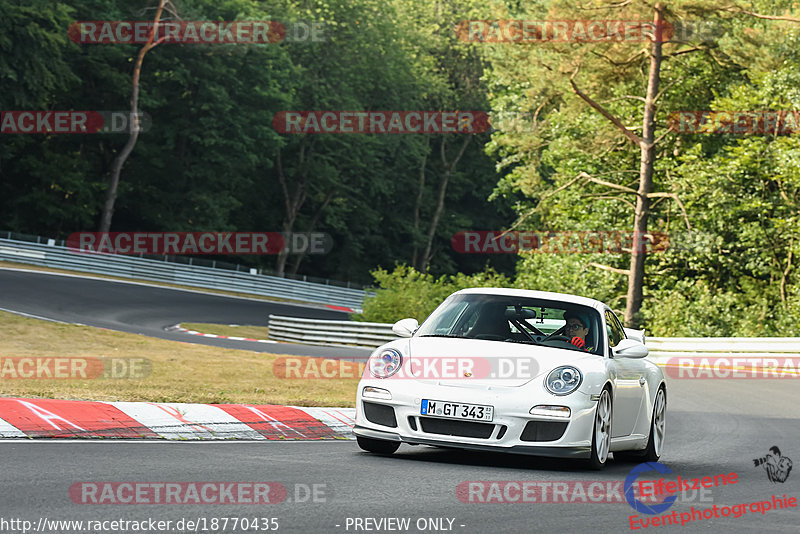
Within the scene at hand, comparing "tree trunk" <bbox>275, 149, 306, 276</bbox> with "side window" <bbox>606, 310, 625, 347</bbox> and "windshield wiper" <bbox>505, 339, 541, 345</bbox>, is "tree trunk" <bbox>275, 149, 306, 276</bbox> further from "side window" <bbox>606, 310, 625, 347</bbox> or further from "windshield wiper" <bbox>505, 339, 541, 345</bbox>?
"windshield wiper" <bbox>505, 339, 541, 345</bbox>

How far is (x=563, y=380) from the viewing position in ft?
29.8

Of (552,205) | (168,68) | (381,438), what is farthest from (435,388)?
(168,68)

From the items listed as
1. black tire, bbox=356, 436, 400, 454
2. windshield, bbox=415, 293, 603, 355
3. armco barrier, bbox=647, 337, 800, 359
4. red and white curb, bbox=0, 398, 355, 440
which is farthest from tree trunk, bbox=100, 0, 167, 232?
black tire, bbox=356, 436, 400, 454

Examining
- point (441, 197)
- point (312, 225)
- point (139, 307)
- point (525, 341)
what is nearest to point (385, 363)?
point (525, 341)

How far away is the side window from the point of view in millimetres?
10445

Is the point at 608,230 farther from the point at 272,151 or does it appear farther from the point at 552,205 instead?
the point at 272,151

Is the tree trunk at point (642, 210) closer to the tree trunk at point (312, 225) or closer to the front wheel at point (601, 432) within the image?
the front wheel at point (601, 432)

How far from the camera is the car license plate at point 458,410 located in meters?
8.86

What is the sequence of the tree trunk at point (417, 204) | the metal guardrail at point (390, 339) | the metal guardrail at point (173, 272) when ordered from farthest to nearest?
the tree trunk at point (417, 204) < the metal guardrail at point (173, 272) < the metal guardrail at point (390, 339)

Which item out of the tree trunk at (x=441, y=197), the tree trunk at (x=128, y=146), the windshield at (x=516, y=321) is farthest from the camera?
the tree trunk at (x=441, y=197)

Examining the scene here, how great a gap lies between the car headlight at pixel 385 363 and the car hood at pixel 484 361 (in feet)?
0.32

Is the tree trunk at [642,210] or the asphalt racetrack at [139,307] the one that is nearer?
the asphalt racetrack at [139,307]

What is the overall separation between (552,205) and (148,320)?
1798 cm

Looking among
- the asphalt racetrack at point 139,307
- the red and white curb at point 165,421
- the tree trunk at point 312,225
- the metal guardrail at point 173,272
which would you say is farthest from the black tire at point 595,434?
the tree trunk at point 312,225
